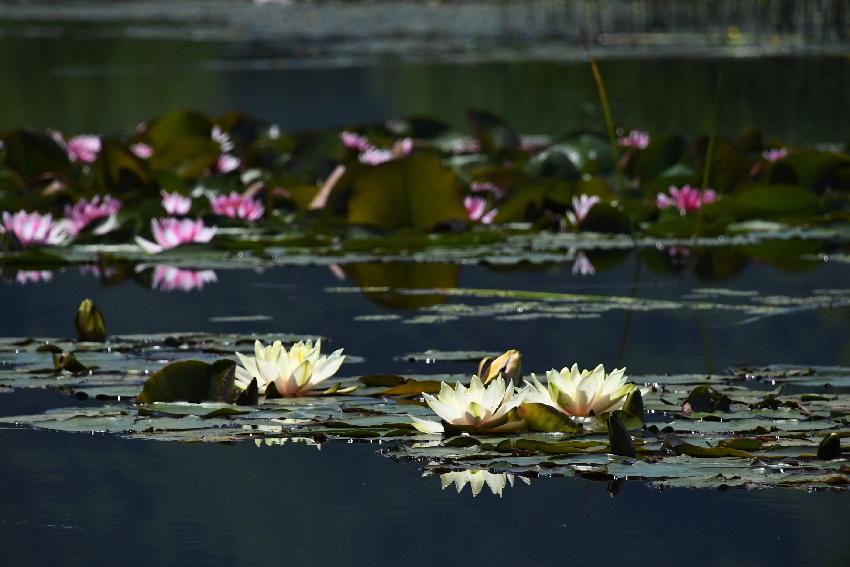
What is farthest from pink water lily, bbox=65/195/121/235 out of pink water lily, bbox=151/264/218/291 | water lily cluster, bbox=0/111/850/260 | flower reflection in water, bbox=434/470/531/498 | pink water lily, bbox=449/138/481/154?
flower reflection in water, bbox=434/470/531/498

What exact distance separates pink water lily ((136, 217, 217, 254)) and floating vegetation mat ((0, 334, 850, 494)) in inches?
70.9

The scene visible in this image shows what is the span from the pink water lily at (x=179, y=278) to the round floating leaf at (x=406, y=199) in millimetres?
601

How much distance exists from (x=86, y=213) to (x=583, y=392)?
138 inches

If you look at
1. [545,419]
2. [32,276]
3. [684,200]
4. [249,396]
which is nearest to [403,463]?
[545,419]

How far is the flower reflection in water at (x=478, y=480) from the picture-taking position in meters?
3.22

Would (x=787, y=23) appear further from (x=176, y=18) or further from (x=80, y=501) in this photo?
(x=80, y=501)

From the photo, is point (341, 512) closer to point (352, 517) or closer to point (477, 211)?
point (352, 517)

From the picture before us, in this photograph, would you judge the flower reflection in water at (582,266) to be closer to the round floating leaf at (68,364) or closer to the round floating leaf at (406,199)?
the round floating leaf at (406,199)

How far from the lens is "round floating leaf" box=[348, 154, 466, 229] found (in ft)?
21.8

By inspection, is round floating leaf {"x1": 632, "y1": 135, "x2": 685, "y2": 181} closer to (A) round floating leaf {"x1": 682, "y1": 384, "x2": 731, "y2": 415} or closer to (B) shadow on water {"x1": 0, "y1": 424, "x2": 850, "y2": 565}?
(A) round floating leaf {"x1": 682, "y1": 384, "x2": 731, "y2": 415}

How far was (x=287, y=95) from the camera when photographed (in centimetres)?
1977

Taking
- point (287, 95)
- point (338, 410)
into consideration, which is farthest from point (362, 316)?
point (287, 95)

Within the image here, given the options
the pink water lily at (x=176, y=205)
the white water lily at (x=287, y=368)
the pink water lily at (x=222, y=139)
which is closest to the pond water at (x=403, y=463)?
the white water lily at (x=287, y=368)

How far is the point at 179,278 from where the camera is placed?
20.8 feet
